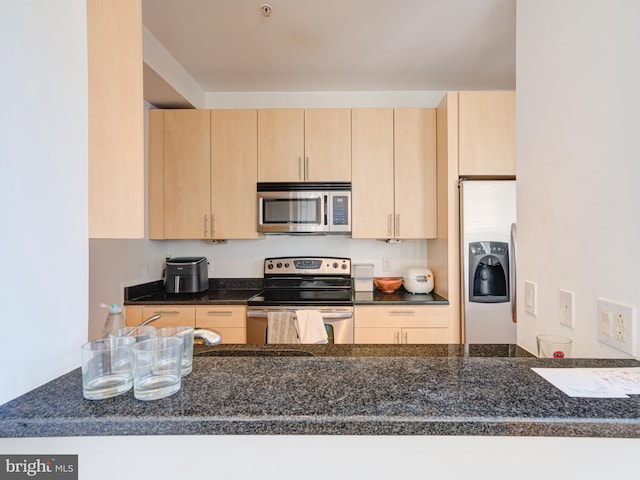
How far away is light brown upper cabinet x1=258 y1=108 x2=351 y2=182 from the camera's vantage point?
2.71m

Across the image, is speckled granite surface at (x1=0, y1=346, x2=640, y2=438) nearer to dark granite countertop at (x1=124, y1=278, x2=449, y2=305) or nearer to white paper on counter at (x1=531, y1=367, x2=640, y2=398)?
white paper on counter at (x1=531, y1=367, x2=640, y2=398)

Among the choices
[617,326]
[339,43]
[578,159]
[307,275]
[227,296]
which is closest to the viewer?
[617,326]

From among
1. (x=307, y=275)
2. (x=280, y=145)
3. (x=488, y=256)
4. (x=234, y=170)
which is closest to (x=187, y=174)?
(x=234, y=170)

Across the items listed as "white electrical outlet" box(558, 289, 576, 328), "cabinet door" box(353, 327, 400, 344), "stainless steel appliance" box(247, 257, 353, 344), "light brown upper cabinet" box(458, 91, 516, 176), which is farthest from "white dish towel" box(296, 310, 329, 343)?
"light brown upper cabinet" box(458, 91, 516, 176)

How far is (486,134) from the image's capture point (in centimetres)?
243

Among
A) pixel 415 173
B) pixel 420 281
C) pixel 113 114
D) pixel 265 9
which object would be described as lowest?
pixel 420 281

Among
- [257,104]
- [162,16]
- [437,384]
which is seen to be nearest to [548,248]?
[437,384]

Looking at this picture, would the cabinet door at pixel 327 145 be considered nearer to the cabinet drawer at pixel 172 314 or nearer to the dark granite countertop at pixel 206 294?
the dark granite countertop at pixel 206 294

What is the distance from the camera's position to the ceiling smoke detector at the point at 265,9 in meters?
1.87

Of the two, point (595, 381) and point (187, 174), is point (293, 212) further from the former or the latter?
point (595, 381)

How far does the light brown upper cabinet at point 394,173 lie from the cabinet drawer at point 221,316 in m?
1.11

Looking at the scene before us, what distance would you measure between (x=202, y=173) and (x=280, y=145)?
0.69m

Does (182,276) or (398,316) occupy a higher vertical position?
(182,276)

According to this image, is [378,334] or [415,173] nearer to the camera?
[378,334]
